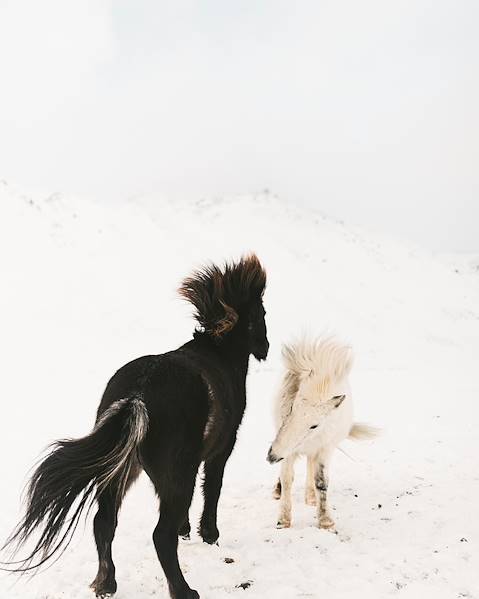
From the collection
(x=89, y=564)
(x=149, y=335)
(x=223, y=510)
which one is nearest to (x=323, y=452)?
(x=223, y=510)

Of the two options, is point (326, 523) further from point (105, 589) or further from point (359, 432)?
point (105, 589)

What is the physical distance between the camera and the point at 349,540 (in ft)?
15.9

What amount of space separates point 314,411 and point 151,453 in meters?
2.00

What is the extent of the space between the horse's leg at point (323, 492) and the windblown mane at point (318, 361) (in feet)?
2.72

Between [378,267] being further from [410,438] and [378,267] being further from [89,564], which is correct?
[89,564]

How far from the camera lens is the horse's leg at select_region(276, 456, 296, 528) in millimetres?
5230

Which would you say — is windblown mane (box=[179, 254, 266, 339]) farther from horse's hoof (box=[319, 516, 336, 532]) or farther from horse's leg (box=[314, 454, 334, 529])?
horse's hoof (box=[319, 516, 336, 532])

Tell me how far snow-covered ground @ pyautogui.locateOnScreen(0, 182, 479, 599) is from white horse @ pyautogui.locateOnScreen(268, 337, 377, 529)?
331mm

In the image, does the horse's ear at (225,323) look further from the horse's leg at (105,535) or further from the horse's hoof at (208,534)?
the horse's hoof at (208,534)

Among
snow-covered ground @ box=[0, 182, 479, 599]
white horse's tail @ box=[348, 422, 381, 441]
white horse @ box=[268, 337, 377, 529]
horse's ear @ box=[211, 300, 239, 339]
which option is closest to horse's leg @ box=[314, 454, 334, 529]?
white horse @ box=[268, 337, 377, 529]

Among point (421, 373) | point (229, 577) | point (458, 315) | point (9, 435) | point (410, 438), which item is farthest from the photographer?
point (458, 315)

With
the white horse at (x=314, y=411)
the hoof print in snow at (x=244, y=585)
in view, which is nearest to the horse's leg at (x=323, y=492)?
the white horse at (x=314, y=411)

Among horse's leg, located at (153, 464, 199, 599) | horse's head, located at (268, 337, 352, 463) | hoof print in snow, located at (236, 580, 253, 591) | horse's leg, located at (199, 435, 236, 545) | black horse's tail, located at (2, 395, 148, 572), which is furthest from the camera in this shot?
horse's head, located at (268, 337, 352, 463)

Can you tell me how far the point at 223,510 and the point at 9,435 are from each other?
4.42 metres
